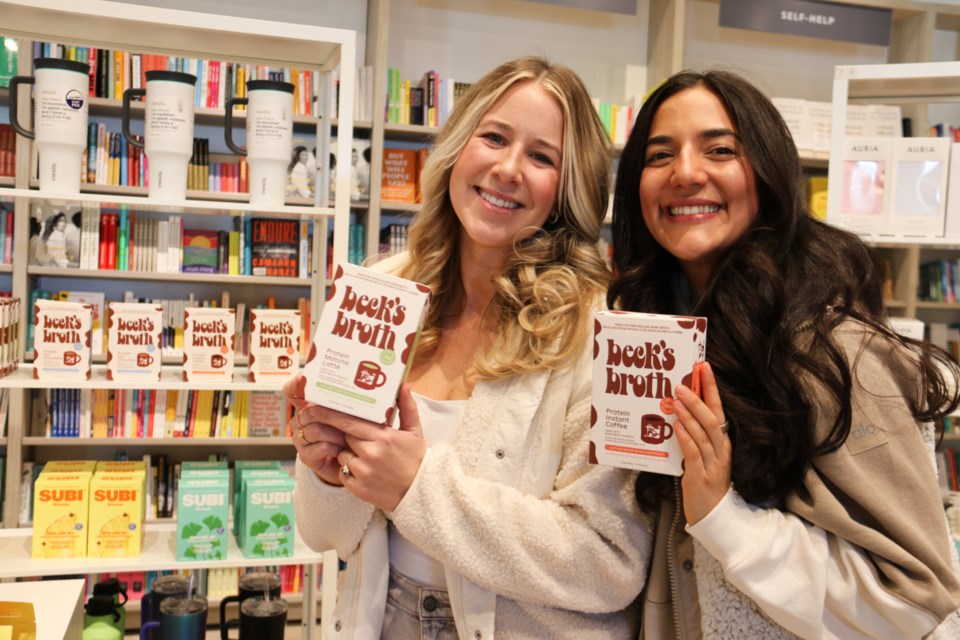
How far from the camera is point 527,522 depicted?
1.30 m

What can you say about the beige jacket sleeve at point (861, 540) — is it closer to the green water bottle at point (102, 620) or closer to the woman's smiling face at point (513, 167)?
the woman's smiling face at point (513, 167)

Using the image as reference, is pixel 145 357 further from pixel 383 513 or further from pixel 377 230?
pixel 377 230

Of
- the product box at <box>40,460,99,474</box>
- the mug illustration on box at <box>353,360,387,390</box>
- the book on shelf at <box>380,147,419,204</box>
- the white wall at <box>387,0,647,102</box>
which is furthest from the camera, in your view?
the white wall at <box>387,0,647,102</box>

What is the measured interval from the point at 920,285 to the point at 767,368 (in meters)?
4.37

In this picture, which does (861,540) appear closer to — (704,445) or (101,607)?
(704,445)

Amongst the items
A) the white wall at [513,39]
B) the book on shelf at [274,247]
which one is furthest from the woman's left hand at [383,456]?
the white wall at [513,39]

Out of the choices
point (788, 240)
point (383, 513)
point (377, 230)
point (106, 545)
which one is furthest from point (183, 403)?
point (788, 240)

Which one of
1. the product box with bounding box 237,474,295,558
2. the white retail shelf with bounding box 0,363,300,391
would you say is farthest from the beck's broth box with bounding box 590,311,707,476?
the product box with bounding box 237,474,295,558

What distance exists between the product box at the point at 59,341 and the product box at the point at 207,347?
250 millimetres

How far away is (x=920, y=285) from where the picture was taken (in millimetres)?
4922

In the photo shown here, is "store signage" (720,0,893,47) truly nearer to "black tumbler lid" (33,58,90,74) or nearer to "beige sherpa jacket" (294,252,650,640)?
"black tumbler lid" (33,58,90,74)

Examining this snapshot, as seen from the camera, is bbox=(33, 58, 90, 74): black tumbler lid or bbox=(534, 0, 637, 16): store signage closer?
bbox=(33, 58, 90, 74): black tumbler lid

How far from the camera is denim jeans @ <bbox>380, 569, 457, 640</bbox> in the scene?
1410mm

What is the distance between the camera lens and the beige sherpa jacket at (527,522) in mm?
Result: 1293
